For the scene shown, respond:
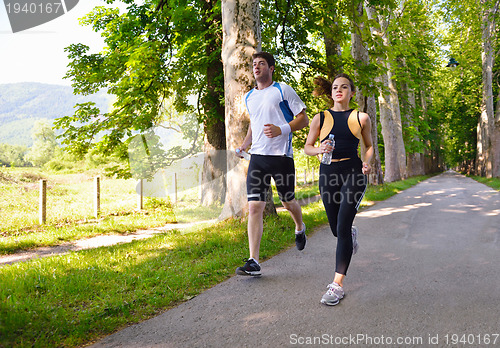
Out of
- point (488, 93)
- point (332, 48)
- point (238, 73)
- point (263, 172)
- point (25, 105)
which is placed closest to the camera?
point (263, 172)

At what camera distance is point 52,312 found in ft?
11.5

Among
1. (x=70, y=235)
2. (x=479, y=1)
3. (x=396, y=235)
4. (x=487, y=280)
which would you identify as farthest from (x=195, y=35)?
(x=479, y=1)

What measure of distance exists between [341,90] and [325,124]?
1.22ft

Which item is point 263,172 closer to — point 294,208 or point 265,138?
point 265,138

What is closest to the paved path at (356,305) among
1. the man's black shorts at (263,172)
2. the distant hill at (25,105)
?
the man's black shorts at (263,172)

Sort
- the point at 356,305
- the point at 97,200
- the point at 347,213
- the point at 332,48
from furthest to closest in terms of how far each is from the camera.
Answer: the point at 332,48 < the point at 97,200 < the point at 347,213 < the point at 356,305

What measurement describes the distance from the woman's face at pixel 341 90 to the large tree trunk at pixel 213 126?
311 inches

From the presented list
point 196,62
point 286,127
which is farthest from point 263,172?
point 196,62

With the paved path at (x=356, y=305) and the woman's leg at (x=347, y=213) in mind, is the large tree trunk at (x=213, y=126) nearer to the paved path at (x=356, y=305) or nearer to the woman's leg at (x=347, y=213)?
the paved path at (x=356, y=305)

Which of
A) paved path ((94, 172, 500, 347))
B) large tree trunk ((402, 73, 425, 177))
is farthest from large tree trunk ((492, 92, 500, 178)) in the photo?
paved path ((94, 172, 500, 347))

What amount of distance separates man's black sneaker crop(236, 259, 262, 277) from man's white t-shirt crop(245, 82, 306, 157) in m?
1.26

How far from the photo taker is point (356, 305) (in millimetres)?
3629

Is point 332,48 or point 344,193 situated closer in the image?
point 344,193

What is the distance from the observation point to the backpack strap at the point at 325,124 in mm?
4137
